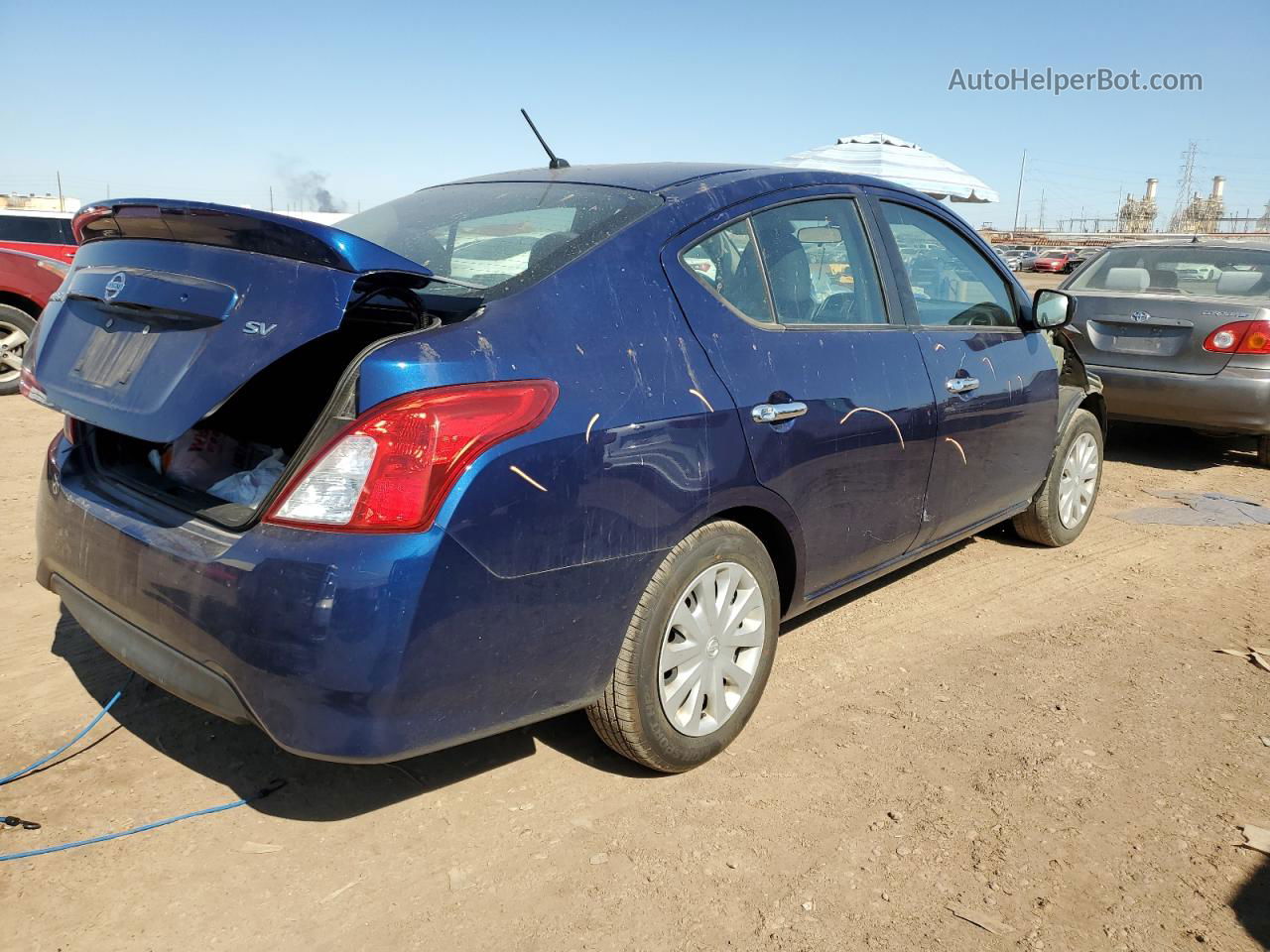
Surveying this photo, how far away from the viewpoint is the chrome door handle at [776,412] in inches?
110

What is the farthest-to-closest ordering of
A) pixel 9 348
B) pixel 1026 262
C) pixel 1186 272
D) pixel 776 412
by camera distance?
pixel 1026 262 → pixel 9 348 → pixel 1186 272 → pixel 776 412

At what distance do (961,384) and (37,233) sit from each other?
9.96m

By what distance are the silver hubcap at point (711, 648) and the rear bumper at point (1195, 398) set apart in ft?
16.4

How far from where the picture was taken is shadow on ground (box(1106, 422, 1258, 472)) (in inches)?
291

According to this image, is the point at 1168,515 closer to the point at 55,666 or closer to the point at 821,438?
the point at 821,438

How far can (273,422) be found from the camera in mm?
2945

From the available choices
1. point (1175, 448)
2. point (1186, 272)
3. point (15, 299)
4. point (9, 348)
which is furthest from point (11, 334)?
point (1175, 448)

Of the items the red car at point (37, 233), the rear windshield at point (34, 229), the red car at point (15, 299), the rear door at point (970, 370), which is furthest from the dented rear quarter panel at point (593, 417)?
the rear windshield at point (34, 229)

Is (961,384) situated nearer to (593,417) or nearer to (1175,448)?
(593,417)

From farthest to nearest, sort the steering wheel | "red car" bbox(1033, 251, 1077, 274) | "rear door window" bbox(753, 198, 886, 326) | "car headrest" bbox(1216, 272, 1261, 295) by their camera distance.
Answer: "red car" bbox(1033, 251, 1077, 274) → "car headrest" bbox(1216, 272, 1261, 295) → the steering wheel → "rear door window" bbox(753, 198, 886, 326)

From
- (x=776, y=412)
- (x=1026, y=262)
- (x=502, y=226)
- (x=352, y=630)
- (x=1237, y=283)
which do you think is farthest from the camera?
(x=1026, y=262)

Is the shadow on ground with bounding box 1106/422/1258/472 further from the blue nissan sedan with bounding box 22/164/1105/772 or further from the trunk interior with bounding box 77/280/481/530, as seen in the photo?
the trunk interior with bounding box 77/280/481/530

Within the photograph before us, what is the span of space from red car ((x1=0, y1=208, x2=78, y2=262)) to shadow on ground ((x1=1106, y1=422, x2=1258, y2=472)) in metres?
9.92

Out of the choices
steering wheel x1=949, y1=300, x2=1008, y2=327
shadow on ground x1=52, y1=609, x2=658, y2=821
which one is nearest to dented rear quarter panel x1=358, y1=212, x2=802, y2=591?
shadow on ground x1=52, y1=609, x2=658, y2=821
